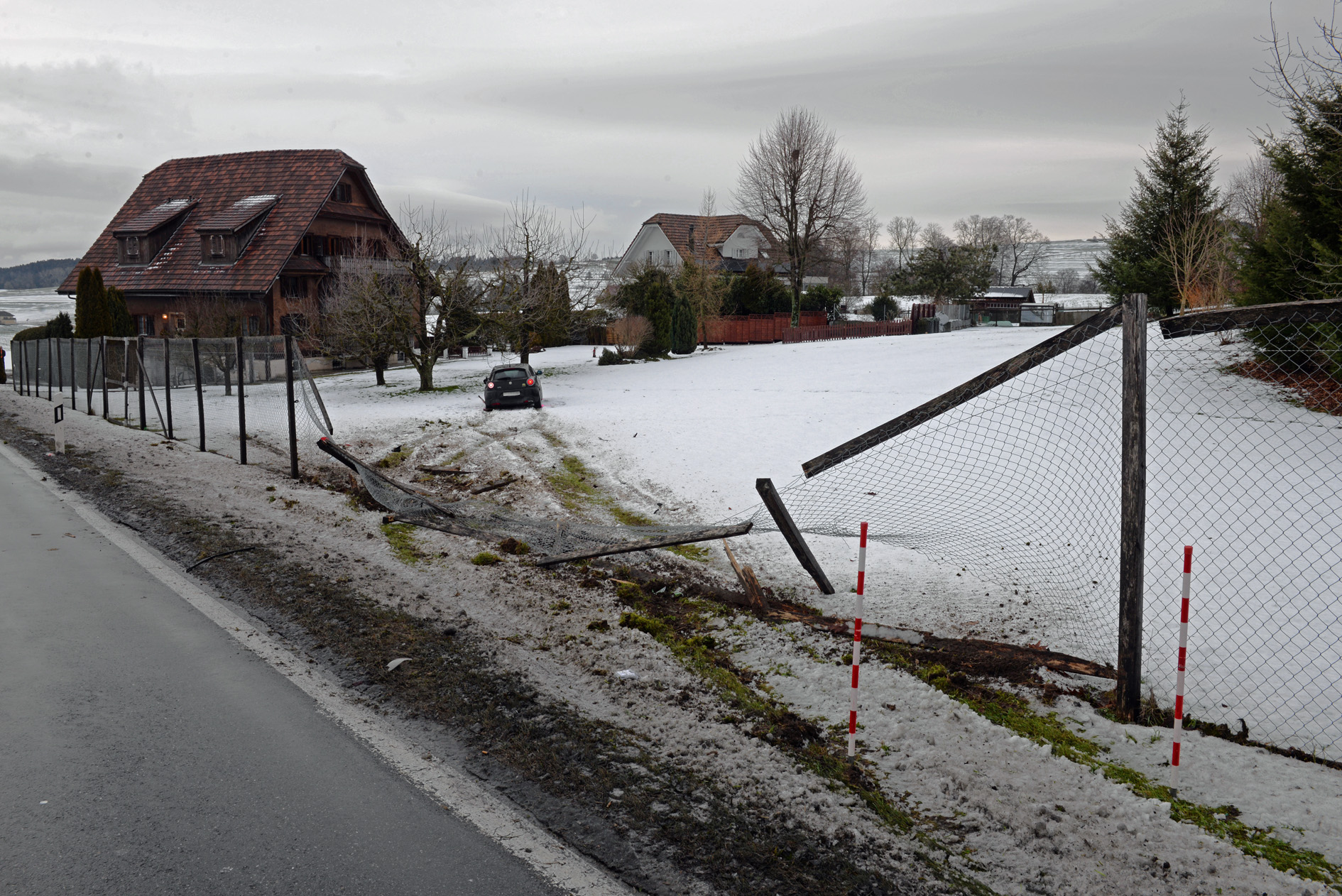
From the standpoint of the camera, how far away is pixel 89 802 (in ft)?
13.9

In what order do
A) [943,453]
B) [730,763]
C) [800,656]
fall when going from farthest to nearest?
[943,453] < [800,656] < [730,763]

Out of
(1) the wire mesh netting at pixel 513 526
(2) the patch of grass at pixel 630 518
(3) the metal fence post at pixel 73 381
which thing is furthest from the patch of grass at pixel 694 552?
(3) the metal fence post at pixel 73 381

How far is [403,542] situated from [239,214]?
38.2m

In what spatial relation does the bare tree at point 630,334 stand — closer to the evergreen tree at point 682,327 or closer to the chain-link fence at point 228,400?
the evergreen tree at point 682,327

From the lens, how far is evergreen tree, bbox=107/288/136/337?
3697 cm

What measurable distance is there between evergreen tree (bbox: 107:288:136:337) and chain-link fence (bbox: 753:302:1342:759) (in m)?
35.9

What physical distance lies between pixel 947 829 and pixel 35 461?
56.9 ft

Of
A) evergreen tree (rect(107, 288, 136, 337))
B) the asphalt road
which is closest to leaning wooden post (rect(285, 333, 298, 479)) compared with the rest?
the asphalt road

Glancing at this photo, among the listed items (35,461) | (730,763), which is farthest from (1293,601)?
(35,461)

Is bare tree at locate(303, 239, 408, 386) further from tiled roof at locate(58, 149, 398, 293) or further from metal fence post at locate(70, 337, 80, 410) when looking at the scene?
Answer: tiled roof at locate(58, 149, 398, 293)

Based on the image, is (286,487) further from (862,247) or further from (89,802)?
(862,247)

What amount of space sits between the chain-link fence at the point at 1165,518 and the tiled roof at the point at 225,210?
3508cm

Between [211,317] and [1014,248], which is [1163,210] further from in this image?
[1014,248]

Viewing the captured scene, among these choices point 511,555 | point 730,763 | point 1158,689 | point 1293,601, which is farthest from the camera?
point 511,555
